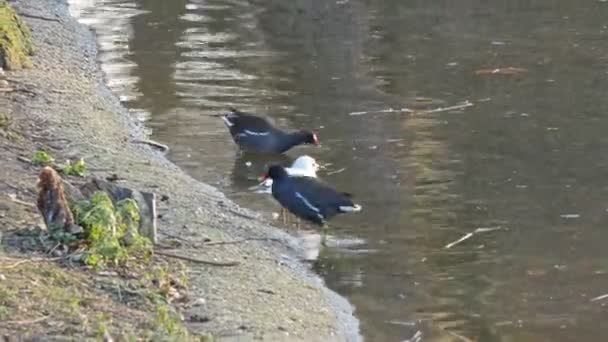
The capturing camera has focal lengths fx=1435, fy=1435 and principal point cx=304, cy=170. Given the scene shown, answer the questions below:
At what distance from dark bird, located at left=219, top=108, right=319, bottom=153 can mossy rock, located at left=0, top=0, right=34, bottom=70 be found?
2942mm

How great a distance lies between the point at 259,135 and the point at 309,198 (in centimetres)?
297

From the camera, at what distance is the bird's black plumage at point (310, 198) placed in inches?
427

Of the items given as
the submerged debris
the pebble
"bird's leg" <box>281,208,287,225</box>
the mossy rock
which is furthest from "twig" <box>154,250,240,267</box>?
the submerged debris

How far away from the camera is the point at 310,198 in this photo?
11.0 metres

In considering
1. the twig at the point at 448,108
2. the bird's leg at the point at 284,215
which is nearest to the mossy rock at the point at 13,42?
the twig at the point at 448,108

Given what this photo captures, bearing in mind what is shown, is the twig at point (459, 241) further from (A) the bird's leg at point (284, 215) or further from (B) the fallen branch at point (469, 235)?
(A) the bird's leg at point (284, 215)

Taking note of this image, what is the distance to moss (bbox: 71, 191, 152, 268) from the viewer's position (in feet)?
26.8

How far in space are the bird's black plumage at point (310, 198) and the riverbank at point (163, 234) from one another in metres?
0.26

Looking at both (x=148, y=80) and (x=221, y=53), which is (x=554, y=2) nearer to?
(x=221, y=53)

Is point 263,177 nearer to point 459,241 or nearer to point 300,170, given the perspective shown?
point 300,170

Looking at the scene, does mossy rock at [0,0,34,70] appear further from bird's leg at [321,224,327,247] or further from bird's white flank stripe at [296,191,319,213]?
bird's leg at [321,224,327,247]

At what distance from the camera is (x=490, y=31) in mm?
20703

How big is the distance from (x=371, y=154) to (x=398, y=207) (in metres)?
1.92

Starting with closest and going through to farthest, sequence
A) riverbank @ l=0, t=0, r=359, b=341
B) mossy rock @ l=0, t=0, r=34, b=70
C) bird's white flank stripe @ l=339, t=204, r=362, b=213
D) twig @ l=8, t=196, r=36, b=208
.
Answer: riverbank @ l=0, t=0, r=359, b=341 < twig @ l=8, t=196, r=36, b=208 < bird's white flank stripe @ l=339, t=204, r=362, b=213 < mossy rock @ l=0, t=0, r=34, b=70
